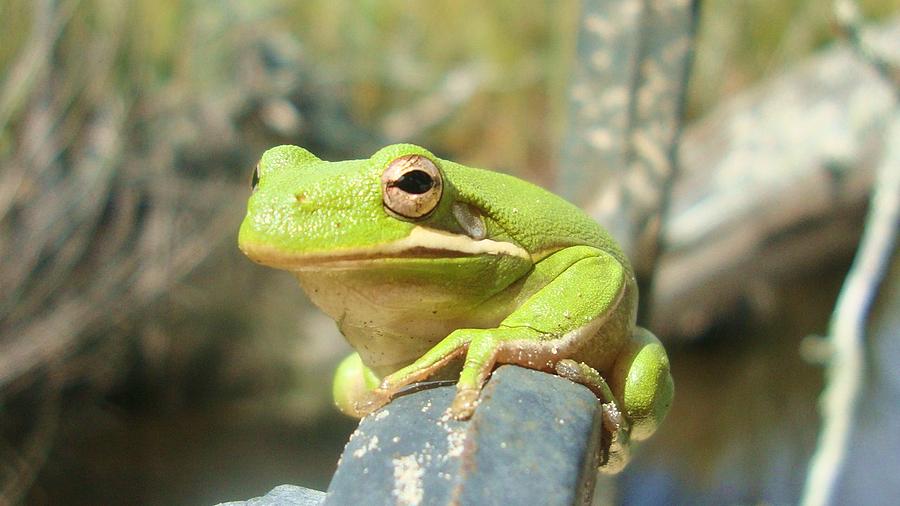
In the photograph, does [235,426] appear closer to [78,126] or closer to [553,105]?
[78,126]

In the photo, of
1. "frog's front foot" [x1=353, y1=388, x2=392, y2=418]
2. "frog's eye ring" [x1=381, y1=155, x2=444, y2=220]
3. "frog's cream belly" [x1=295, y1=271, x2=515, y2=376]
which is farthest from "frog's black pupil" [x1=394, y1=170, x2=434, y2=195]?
"frog's front foot" [x1=353, y1=388, x2=392, y2=418]

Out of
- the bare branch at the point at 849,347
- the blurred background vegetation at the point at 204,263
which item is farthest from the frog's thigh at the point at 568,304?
the blurred background vegetation at the point at 204,263

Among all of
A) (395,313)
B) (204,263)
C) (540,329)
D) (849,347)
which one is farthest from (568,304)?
(204,263)

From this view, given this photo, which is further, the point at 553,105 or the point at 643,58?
the point at 553,105

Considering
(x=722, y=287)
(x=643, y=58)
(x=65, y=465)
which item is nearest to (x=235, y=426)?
(x=65, y=465)

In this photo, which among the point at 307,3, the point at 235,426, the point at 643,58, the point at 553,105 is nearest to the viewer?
the point at 643,58

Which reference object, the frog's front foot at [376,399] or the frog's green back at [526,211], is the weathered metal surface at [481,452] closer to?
the frog's front foot at [376,399]
